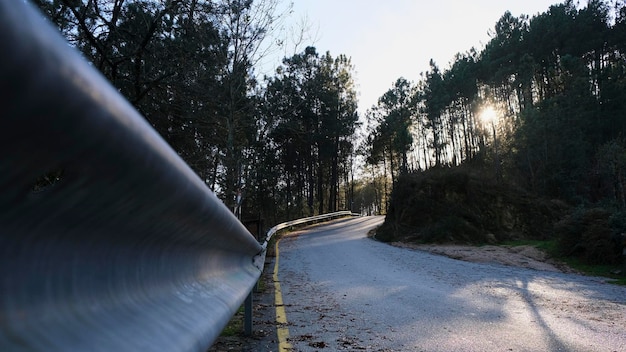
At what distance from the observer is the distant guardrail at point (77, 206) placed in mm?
494

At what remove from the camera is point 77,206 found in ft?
2.41

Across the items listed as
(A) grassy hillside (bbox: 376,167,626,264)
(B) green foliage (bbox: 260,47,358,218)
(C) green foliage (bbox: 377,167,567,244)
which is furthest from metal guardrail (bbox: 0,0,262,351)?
(B) green foliage (bbox: 260,47,358,218)

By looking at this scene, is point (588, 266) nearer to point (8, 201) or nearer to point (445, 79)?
point (8, 201)

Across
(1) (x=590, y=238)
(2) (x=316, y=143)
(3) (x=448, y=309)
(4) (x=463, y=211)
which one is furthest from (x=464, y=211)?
(2) (x=316, y=143)

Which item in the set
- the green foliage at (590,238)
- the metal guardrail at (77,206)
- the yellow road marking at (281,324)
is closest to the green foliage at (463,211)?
the green foliage at (590,238)

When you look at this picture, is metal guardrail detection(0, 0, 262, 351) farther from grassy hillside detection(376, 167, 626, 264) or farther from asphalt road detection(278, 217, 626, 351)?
grassy hillside detection(376, 167, 626, 264)

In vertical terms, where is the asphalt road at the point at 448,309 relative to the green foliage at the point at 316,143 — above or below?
below

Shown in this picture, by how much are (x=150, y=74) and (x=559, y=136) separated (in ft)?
96.0

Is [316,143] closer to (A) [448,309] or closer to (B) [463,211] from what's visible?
(B) [463,211]

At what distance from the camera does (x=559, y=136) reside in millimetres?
30203

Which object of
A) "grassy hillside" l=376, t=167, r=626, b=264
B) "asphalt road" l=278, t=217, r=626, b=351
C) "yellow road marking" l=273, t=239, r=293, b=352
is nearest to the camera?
"yellow road marking" l=273, t=239, r=293, b=352

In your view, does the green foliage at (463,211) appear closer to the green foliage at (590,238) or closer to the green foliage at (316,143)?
the green foliage at (590,238)

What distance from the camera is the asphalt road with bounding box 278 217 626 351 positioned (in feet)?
14.5

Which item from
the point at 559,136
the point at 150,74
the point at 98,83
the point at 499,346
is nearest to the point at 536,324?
the point at 499,346
